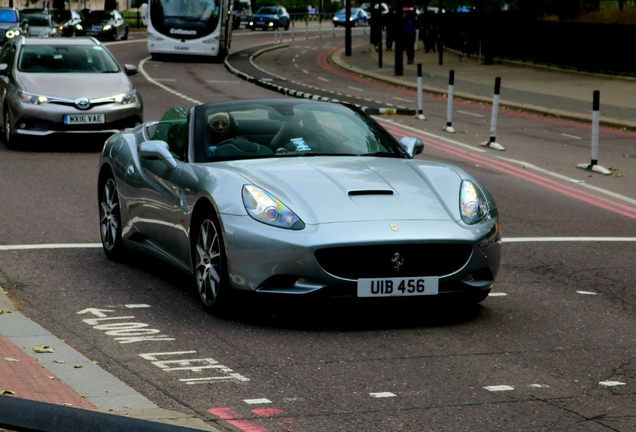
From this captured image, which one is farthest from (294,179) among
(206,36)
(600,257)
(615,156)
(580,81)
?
(206,36)

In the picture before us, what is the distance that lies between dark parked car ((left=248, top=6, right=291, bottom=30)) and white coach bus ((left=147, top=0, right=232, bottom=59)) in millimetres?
35389

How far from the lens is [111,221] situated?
959 centimetres

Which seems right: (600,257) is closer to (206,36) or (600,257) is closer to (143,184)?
(143,184)

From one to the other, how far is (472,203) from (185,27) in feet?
128

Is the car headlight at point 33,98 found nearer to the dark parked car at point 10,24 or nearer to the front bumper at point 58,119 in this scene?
the front bumper at point 58,119

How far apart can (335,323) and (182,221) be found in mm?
1337

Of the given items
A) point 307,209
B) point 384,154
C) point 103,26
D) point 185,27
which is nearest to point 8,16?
point 185,27

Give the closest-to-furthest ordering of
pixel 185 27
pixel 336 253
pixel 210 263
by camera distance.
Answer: pixel 336 253, pixel 210 263, pixel 185 27

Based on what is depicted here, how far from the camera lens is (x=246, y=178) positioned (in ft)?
24.5

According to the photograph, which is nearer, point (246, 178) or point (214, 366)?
point (214, 366)

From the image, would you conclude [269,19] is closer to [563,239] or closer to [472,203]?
[563,239]

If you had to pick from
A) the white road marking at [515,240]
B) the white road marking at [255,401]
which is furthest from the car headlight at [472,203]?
the white road marking at [515,240]

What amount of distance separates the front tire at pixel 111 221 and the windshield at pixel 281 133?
1.36m

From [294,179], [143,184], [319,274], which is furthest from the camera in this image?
[143,184]
